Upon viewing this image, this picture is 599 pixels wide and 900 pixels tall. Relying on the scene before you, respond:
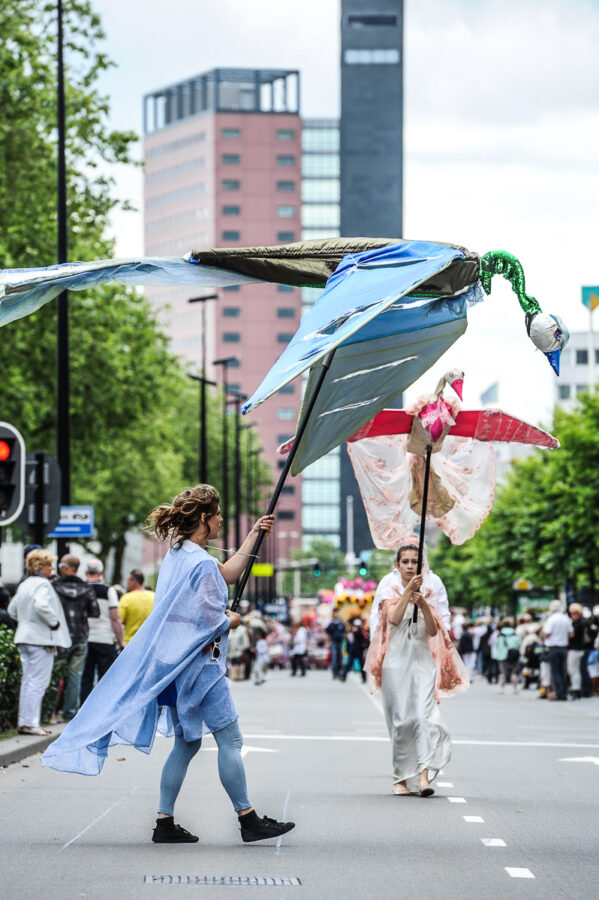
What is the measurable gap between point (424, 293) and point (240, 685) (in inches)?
1237

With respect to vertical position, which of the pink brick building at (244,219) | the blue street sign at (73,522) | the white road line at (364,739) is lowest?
the white road line at (364,739)

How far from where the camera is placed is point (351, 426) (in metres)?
9.80

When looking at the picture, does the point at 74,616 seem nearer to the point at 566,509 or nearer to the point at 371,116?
the point at 566,509

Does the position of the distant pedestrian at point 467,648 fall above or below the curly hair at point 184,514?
below

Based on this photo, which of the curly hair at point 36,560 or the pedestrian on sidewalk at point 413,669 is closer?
the pedestrian on sidewalk at point 413,669

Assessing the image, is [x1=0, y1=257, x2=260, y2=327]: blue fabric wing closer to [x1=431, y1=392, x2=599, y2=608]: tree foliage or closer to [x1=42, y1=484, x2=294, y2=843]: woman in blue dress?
[x1=42, y1=484, x2=294, y2=843]: woman in blue dress

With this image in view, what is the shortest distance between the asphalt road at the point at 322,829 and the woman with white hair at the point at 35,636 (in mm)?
1010

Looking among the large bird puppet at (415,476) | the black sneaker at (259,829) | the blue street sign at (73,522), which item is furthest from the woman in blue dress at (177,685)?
the blue street sign at (73,522)

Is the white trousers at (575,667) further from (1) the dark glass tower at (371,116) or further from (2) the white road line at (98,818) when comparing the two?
(1) the dark glass tower at (371,116)

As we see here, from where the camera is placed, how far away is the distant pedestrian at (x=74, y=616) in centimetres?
1848

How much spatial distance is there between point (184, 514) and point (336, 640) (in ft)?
125

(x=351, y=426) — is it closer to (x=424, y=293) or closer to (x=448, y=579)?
(x=424, y=293)

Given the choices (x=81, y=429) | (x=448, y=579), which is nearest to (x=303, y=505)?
(x=448, y=579)

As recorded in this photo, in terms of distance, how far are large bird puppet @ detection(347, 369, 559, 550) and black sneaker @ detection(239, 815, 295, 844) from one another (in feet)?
13.8
